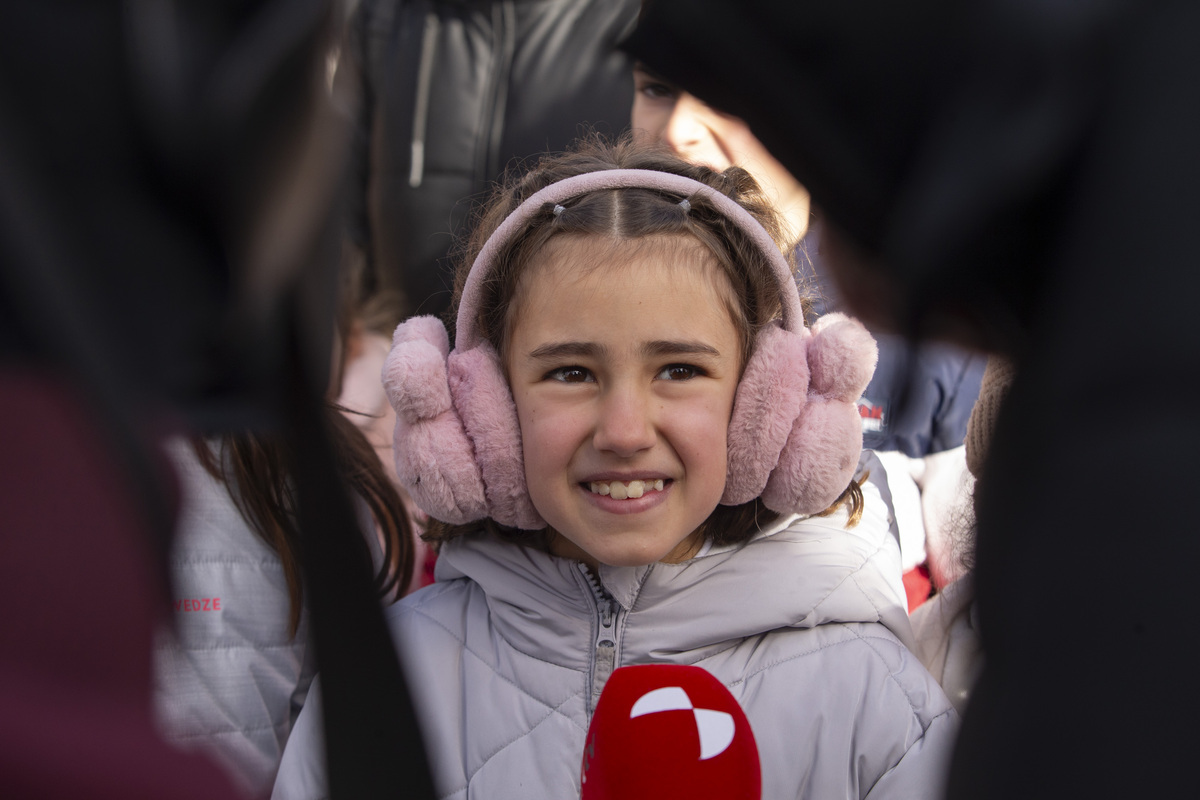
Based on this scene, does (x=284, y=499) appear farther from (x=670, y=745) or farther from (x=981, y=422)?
(x=981, y=422)

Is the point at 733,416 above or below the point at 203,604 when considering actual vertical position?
above

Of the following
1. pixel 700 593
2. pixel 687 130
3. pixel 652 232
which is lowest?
pixel 700 593

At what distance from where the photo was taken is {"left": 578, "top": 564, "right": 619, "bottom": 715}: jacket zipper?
134 centimetres

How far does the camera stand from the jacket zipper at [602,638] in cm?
134

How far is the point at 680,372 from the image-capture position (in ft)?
4.14

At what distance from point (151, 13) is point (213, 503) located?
1.31m

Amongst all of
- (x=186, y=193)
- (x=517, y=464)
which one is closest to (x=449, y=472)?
(x=517, y=464)

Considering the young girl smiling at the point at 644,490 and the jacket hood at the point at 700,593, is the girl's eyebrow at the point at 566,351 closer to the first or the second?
the young girl smiling at the point at 644,490

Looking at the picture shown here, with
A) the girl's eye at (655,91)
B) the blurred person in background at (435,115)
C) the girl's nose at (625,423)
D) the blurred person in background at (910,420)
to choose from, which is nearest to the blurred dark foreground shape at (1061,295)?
the girl's nose at (625,423)

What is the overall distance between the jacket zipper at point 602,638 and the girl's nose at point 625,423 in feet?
0.97

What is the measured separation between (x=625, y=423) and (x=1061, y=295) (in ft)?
2.23

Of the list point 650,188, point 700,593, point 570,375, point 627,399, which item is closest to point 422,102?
point 650,188

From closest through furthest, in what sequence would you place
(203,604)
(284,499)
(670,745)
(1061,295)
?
(1061,295) < (670,745) < (284,499) < (203,604)

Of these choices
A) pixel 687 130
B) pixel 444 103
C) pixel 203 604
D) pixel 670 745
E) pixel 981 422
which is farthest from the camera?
pixel 444 103
